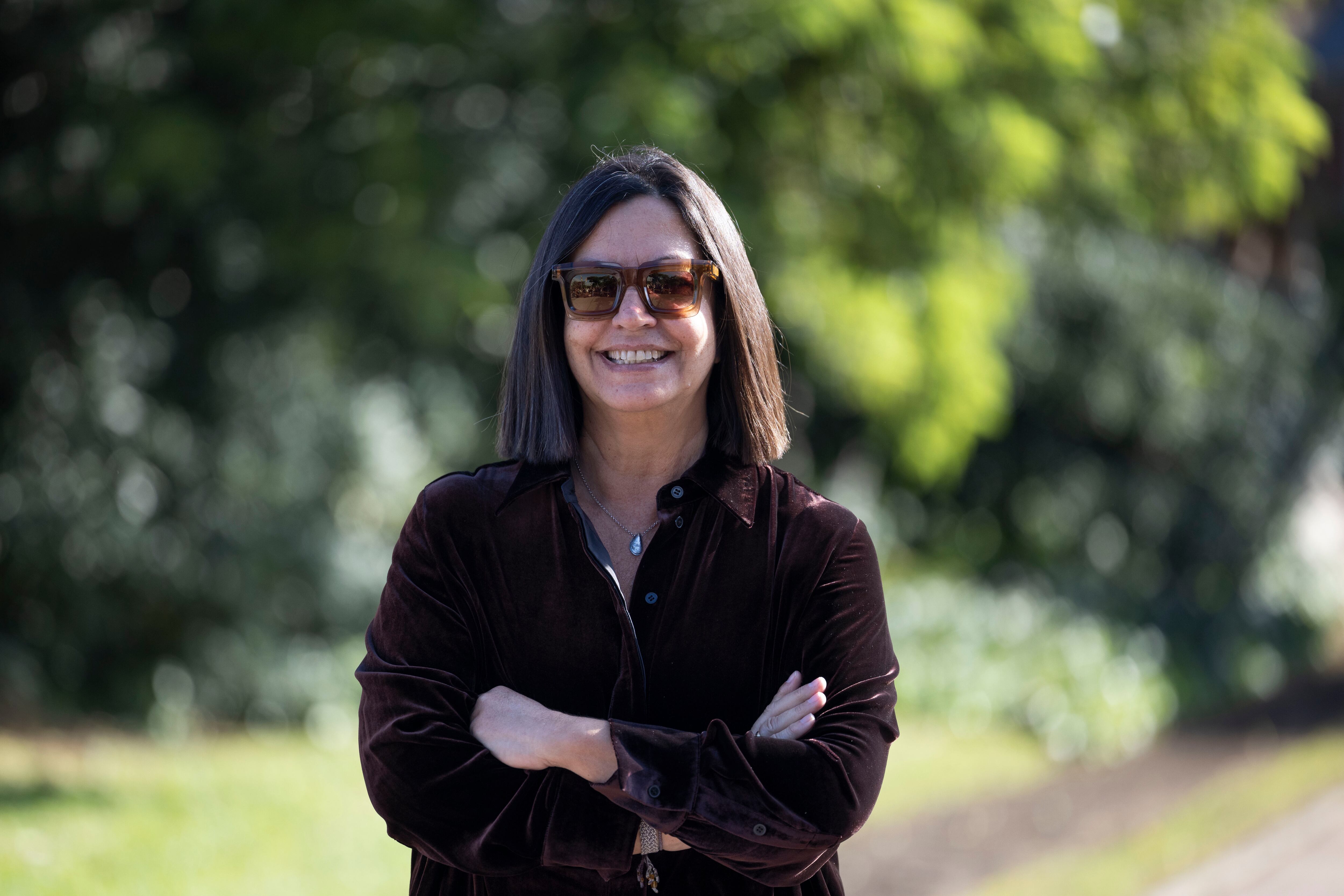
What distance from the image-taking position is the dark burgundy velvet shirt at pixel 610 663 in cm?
191

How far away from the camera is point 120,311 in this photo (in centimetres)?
756

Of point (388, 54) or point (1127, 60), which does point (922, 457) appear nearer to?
point (1127, 60)

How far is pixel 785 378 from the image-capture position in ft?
17.8

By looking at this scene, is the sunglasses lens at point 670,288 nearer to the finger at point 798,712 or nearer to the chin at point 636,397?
the chin at point 636,397

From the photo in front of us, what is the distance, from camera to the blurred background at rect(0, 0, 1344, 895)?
5023mm

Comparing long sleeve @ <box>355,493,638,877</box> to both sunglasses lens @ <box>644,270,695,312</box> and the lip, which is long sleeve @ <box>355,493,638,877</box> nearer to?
the lip

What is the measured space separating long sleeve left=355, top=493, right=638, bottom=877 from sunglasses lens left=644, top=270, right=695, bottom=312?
1.62 ft

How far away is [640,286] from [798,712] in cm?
70

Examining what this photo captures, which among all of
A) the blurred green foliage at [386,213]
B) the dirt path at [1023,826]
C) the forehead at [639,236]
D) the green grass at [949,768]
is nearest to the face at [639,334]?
the forehead at [639,236]

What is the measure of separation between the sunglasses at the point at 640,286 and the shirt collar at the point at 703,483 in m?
0.25

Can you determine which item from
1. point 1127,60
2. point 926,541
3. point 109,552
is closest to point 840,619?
point 1127,60

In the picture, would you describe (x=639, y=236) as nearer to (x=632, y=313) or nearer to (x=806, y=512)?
(x=632, y=313)

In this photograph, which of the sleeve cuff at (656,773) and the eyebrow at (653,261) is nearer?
the sleeve cuff at (656,773)

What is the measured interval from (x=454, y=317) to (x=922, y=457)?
7.72ft
